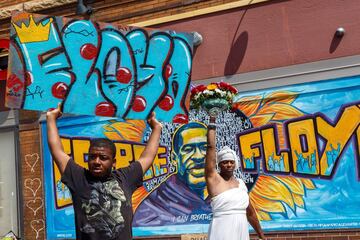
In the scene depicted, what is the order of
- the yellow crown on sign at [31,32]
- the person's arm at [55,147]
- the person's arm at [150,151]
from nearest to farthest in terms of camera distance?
the person's arm at [55,147] < the person's arm at [150,151] < the yellow crown on sign at [31,32]

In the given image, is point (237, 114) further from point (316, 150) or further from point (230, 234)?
point (230, 234)

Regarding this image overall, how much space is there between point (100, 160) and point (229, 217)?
85.1 inches

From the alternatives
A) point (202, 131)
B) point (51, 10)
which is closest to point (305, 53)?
point (202, 131)

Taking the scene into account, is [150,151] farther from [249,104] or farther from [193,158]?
[193,158]

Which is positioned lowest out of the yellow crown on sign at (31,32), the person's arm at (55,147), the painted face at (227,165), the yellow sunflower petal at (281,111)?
the painted face at (227,165)

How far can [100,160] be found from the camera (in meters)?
4.03

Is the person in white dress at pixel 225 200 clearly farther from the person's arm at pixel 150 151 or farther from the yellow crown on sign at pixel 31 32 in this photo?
the yellow crown on sign at pixel 31 32

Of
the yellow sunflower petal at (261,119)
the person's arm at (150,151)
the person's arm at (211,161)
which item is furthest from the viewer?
the yellow sunflower petal at (261,119)

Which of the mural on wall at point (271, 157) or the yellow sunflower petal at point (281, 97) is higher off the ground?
the yellow sunflower petal at point (281, 97)

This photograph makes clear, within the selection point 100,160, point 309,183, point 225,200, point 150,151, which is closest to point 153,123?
point 150,151

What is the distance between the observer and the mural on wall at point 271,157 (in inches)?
357

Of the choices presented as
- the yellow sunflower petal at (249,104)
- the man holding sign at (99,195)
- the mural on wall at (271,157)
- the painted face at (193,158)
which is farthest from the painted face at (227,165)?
the painted face at (193,158)

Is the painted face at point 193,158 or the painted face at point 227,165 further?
the painted face at point 193,158

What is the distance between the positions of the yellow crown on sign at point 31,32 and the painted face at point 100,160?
14.2 ft
